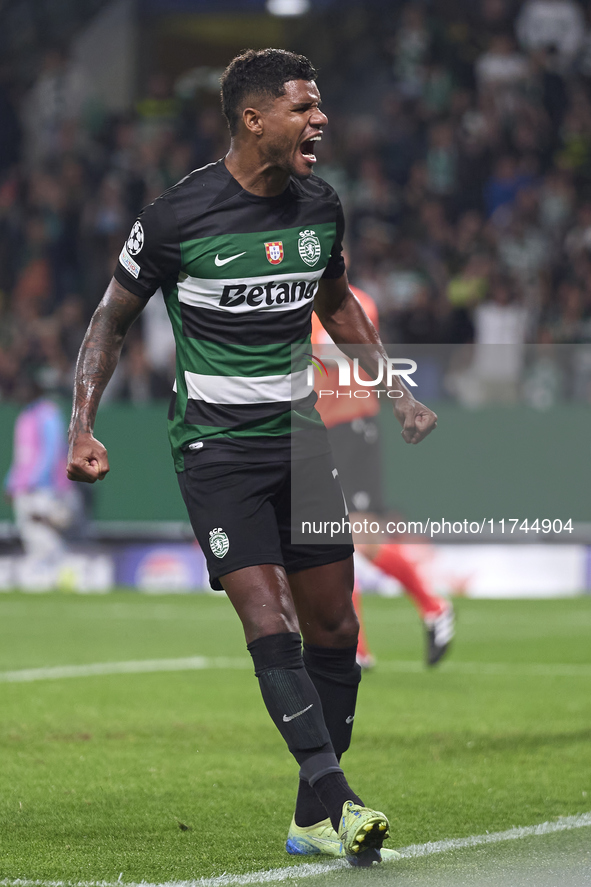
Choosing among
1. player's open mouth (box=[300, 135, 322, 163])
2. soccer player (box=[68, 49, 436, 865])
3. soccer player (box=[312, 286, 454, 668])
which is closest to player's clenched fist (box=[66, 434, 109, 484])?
soccer player (box=[68, 49, 436, 865])

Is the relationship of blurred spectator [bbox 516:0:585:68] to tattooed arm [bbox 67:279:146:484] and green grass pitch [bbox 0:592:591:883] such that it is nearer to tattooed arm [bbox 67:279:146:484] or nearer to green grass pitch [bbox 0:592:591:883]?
green grass pitch [bbox 0:592:591:883]

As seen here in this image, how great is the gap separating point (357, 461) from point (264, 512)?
13.8 feet

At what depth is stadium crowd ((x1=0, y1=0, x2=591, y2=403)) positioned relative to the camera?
15344mm

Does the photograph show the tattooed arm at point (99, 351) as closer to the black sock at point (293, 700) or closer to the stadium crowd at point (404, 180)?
the black sock at point (293, 700)

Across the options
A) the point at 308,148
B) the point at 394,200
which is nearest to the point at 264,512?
the point at 308,148

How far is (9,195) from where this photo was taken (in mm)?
18797

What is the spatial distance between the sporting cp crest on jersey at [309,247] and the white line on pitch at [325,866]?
5.80 ft

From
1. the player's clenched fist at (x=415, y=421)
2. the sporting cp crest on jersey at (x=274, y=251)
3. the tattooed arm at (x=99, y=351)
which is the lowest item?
the player's clenched fist at (x=415, y=421)

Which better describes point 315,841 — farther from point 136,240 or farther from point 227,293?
point 136,240

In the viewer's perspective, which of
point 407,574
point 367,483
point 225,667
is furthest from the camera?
point 225,667

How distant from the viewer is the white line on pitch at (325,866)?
12.3 ft

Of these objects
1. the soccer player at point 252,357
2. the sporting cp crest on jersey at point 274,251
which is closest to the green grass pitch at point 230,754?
the soccer player at point 252,357

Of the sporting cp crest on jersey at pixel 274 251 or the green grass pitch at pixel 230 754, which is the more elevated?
the sporting cp crest on jersey at pixel 274 251

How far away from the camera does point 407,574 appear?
8.66m
